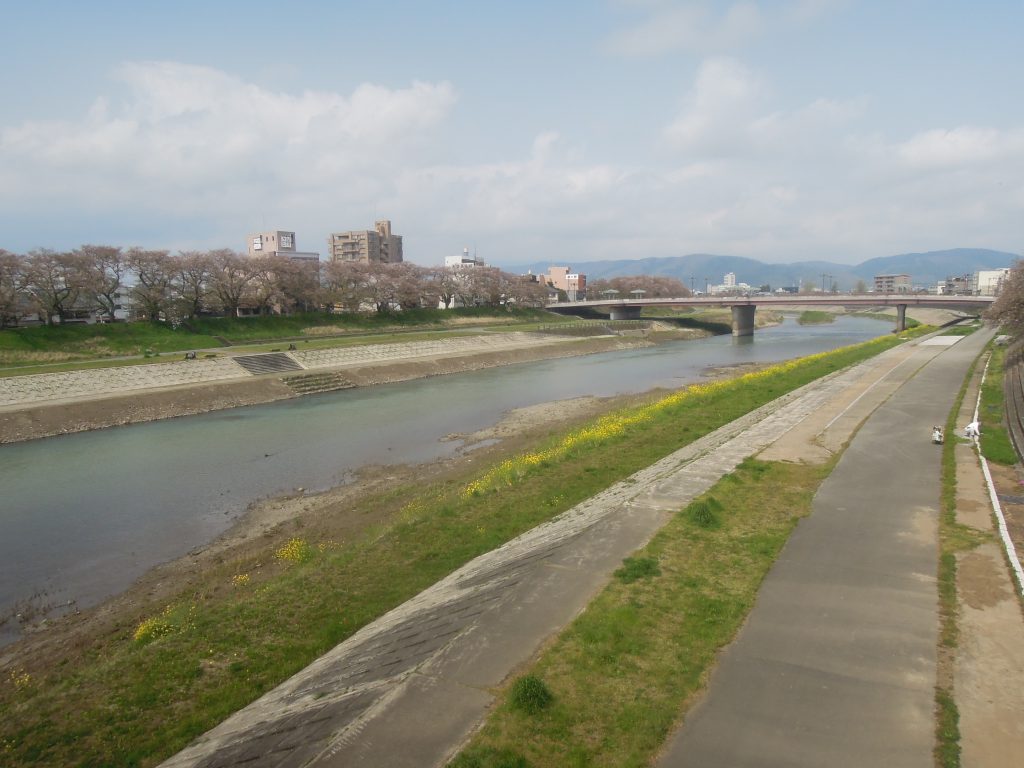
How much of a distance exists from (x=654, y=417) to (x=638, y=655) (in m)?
16.8

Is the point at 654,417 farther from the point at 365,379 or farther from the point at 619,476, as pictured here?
the point at 365,379

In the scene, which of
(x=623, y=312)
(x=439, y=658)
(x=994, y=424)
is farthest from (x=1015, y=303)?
(x=623, y=312)

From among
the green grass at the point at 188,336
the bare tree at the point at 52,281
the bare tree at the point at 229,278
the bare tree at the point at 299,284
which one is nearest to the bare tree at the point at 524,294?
the green grass at the point at 188,336

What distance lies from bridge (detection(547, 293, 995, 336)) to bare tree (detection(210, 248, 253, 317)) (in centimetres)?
5251

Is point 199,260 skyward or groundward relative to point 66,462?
skyward

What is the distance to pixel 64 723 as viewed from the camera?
7.11 m

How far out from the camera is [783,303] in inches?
3120

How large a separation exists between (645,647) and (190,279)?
60.3 metres

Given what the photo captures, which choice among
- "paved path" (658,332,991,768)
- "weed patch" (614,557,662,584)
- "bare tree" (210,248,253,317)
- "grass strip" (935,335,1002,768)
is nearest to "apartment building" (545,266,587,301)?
"bare tree" (210,248,253,317)

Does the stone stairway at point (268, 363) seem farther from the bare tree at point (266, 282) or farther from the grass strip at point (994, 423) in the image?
the grass strip at point (994, 423)

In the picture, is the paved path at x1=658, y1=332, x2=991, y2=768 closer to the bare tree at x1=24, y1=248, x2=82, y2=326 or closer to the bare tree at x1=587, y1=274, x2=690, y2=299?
the bare tree at x1=24, y1=248, x2=82, y2=326

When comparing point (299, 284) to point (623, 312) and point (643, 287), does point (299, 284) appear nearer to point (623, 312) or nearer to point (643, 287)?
point (623, 312)

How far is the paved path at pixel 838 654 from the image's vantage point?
568cm

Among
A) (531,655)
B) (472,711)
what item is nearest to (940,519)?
(531,655)
